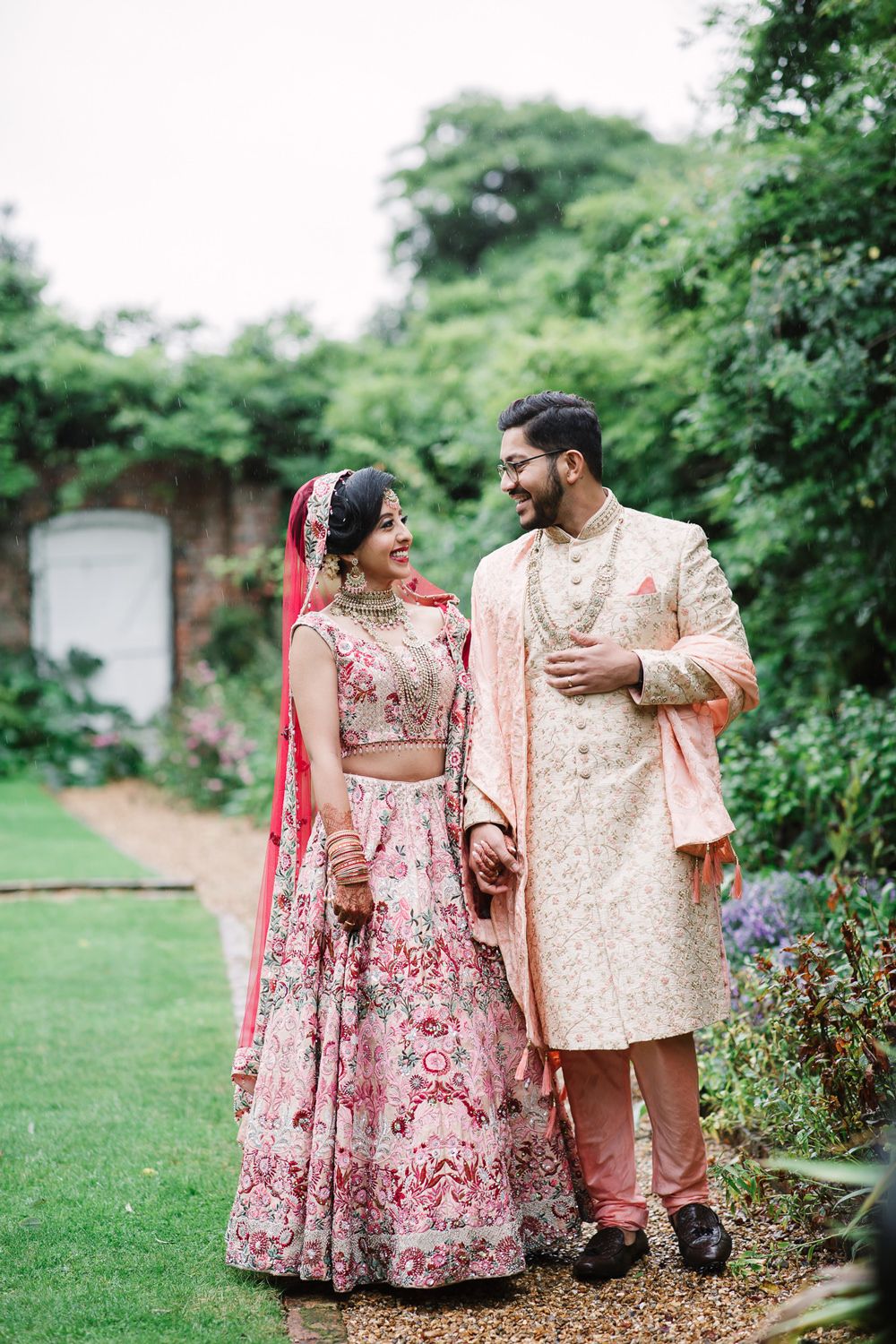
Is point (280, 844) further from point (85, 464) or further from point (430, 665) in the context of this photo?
point (85, 464)

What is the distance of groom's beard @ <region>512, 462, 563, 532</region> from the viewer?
2.94 m

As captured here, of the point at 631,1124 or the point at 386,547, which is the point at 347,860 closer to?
the point at 386,547

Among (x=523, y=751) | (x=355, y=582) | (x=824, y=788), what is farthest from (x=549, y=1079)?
(x=824, y=788)

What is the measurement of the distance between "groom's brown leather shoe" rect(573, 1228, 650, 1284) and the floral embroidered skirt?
0.38 feet

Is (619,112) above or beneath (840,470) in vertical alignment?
above

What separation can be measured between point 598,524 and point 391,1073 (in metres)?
1.33

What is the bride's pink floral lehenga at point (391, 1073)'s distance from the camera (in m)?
2.67

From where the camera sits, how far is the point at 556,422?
2.92 metres

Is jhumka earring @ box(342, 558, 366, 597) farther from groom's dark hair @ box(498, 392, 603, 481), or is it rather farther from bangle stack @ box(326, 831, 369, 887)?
bangle stack @ box(326, 831, 369, 887)

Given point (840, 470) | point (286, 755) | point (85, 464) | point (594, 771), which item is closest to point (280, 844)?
point (286, 755)

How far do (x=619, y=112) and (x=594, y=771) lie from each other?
2097cm

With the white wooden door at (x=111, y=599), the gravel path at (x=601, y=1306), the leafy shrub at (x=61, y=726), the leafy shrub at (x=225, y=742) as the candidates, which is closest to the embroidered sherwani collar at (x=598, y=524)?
the gravel path at (x=601, y=1306)

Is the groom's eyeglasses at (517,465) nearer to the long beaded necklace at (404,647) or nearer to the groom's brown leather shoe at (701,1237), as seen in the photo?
the long beaded necklace at (404,647)

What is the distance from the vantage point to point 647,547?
2949 mm
